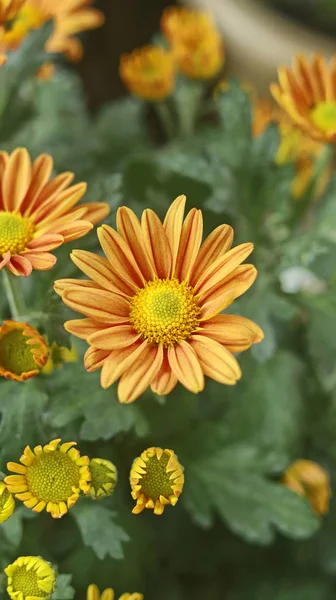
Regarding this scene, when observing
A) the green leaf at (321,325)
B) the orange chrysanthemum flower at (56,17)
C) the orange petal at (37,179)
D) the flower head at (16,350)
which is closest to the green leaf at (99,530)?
the flower head at (16,350)

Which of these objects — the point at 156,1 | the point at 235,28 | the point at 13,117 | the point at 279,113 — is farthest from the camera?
the point at 156,1

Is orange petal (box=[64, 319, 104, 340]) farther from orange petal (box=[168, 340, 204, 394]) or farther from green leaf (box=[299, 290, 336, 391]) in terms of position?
green leaf (box=[299, 290, 336, 391])

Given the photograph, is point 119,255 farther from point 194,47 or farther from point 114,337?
A: point 194,47

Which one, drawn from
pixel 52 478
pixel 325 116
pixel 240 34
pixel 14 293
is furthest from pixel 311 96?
pixel 240 34

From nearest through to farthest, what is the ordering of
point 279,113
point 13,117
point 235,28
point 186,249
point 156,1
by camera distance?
1. point 186,249
2. point 13,117
3. point 279,113
4. point 235,28
5. point 156,1

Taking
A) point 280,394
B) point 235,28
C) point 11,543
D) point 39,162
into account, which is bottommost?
point 11,543

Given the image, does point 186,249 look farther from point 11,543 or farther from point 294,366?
point 294,366

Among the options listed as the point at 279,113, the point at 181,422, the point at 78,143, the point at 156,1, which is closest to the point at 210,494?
the point at 181,422
